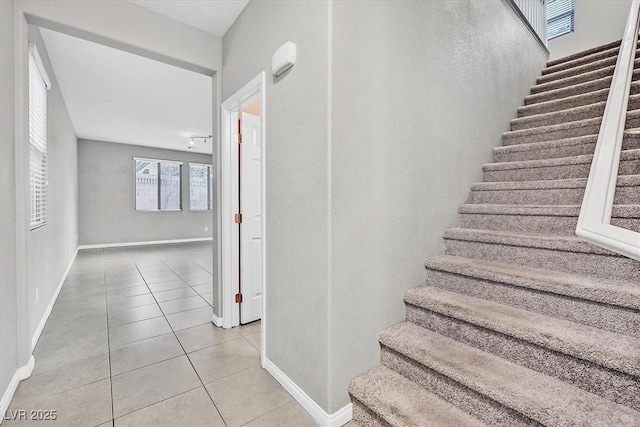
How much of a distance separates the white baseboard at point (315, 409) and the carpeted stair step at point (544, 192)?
1.95 m

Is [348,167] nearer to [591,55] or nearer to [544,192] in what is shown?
[544,192]

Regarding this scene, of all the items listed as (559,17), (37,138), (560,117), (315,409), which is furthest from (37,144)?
(559,17)

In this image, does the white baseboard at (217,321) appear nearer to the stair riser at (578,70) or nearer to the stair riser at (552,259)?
the stair riser at (552,259)

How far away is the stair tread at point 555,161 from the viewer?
201cm

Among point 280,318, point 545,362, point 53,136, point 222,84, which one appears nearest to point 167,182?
point 53,136

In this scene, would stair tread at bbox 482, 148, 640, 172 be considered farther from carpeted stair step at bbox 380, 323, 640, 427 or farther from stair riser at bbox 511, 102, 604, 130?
carpeted stair step at bbox 380, 323, 640, 427

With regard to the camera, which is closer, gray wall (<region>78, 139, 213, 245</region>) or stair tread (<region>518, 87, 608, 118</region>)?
stair tread (<region>518, 87, 608, 118</region>)

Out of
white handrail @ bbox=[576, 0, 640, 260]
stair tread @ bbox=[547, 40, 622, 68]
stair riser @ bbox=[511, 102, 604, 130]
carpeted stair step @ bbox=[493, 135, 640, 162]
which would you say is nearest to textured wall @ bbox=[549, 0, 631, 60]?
stair tread @ bbox=[547, 40, 622, 68]

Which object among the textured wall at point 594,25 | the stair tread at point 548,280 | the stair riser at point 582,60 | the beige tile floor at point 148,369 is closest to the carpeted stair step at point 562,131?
the stair tread at point 548,280

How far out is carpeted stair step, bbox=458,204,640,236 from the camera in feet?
5.64

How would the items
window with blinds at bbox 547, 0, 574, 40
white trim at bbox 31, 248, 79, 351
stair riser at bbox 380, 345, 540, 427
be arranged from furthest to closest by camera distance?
1. window with blinds at bbox 547, 0, 574, 40
2. white trim at bbox 31, 248, 79, 351
3. stair riser at bbox 380, 345, 540, 427

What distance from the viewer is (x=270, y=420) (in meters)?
1.62

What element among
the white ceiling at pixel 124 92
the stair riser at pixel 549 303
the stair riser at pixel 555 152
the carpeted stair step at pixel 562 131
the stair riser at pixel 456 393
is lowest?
the stair riser at pixel 456 393

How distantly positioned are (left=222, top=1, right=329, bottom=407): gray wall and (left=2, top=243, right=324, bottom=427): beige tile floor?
280 millimetres
